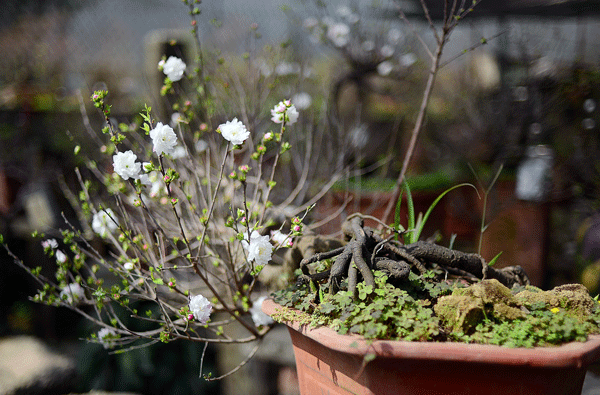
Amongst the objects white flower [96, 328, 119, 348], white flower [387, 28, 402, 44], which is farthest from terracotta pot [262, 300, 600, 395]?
white flower [387, 28, 402, 44]

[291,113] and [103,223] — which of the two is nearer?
[291,113]

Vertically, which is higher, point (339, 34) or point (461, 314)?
point (339, 34)

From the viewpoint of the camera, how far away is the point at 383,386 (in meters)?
1.07

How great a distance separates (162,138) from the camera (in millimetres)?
1232

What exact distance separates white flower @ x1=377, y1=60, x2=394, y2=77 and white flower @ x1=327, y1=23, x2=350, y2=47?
1.40 feet

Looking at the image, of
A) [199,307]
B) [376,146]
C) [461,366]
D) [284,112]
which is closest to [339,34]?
[376,146]

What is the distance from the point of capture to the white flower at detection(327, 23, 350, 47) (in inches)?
148

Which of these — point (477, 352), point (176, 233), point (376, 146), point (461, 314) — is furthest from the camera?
point (376, 146)

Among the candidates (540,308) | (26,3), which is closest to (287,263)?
(540,308)

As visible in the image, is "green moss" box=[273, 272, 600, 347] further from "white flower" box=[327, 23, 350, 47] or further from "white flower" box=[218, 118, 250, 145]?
"white flower" box=[327, 23, 350, 47]

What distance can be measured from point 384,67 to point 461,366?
3.60 metres

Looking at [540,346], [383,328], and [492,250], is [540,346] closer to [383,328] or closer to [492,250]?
[383,328]

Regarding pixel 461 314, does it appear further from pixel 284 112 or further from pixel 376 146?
pixel 376 146

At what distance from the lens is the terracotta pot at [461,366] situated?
98cm
